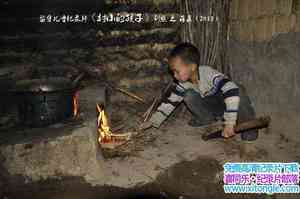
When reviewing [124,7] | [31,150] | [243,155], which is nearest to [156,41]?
[124,7]

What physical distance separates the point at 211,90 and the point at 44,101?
7.65 ft

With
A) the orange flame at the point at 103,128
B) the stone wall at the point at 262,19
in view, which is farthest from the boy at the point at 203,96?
the stone wall at the point at 262,19

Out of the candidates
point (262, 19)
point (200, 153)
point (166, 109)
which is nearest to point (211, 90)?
point (166, 109)

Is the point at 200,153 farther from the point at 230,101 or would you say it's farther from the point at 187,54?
the point at 187,54

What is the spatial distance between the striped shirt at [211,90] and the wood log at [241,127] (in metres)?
0.15

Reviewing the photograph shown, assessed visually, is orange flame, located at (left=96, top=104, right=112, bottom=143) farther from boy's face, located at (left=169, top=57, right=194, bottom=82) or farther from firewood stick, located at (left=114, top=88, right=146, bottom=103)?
firewood stick, located at (left=114, top=88, right=146, bottom=103)

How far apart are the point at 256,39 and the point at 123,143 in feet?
7.84

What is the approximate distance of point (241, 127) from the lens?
409cm

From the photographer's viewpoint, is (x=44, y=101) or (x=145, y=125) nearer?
(x=44, y=101)

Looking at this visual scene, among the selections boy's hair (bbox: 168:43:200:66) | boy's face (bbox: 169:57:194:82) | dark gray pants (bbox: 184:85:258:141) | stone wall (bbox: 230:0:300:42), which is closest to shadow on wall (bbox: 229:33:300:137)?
stone wall (bbox: 230:0:300:42)

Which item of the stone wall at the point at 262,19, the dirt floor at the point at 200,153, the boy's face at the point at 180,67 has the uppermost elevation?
the stone wall at the point at 262,19

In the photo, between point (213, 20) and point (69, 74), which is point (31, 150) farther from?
point (213, 20)

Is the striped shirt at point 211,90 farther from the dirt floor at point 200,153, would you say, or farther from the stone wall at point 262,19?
the stone wall at point 262,19

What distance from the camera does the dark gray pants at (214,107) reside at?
4668 mm
